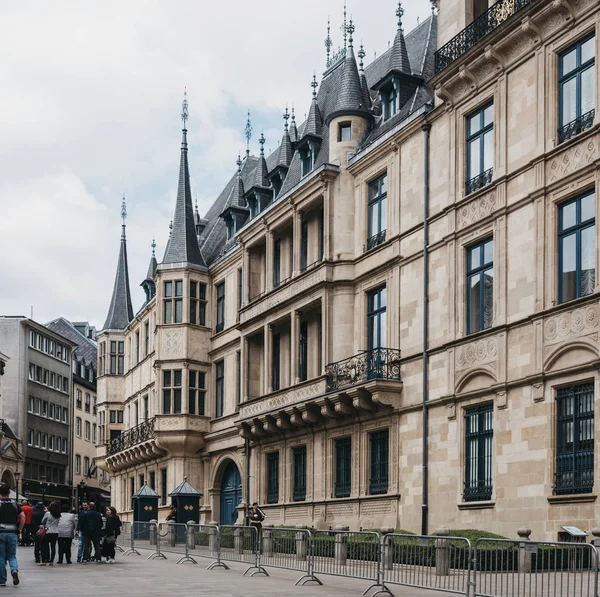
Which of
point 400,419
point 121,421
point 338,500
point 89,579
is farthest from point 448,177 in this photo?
point 121,421

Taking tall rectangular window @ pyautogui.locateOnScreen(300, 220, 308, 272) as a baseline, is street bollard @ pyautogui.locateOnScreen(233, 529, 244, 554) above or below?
below

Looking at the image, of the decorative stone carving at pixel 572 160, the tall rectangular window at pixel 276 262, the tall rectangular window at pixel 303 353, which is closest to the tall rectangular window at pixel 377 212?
the tall rectangular window at pixel 303 353

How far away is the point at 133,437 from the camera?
52.8 meters

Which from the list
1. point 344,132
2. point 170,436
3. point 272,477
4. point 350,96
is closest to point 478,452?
point 344,132

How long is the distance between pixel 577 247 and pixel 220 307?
24908 mm

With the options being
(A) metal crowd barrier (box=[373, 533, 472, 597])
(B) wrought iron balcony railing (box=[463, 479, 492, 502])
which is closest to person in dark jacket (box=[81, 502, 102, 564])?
Answer: (B) wrought iron balcony railing (box=[463, 479, 492, 502])

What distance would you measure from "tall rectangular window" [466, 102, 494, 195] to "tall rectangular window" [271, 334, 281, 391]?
12.7 m

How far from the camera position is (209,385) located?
151 feet

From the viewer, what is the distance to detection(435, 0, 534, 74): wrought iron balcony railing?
26.1 meters

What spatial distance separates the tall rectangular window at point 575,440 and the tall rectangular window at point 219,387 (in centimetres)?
2358

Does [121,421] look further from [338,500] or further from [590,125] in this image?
[590,125]

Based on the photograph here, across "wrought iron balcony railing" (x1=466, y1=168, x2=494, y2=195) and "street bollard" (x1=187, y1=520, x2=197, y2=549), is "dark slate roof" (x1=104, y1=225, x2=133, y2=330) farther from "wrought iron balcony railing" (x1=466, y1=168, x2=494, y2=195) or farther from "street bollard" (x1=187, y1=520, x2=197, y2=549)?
"wrought iron balcony railing" (x1=466, y1=168, x2=494, y2=195)

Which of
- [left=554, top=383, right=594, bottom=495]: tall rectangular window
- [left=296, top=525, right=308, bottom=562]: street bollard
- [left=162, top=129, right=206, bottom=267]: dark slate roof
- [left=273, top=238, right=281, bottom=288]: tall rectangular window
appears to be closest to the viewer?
[left=296, top=525, right=308, bottom=562]: street bollard

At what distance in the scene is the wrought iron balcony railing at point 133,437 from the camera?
1938 inches
